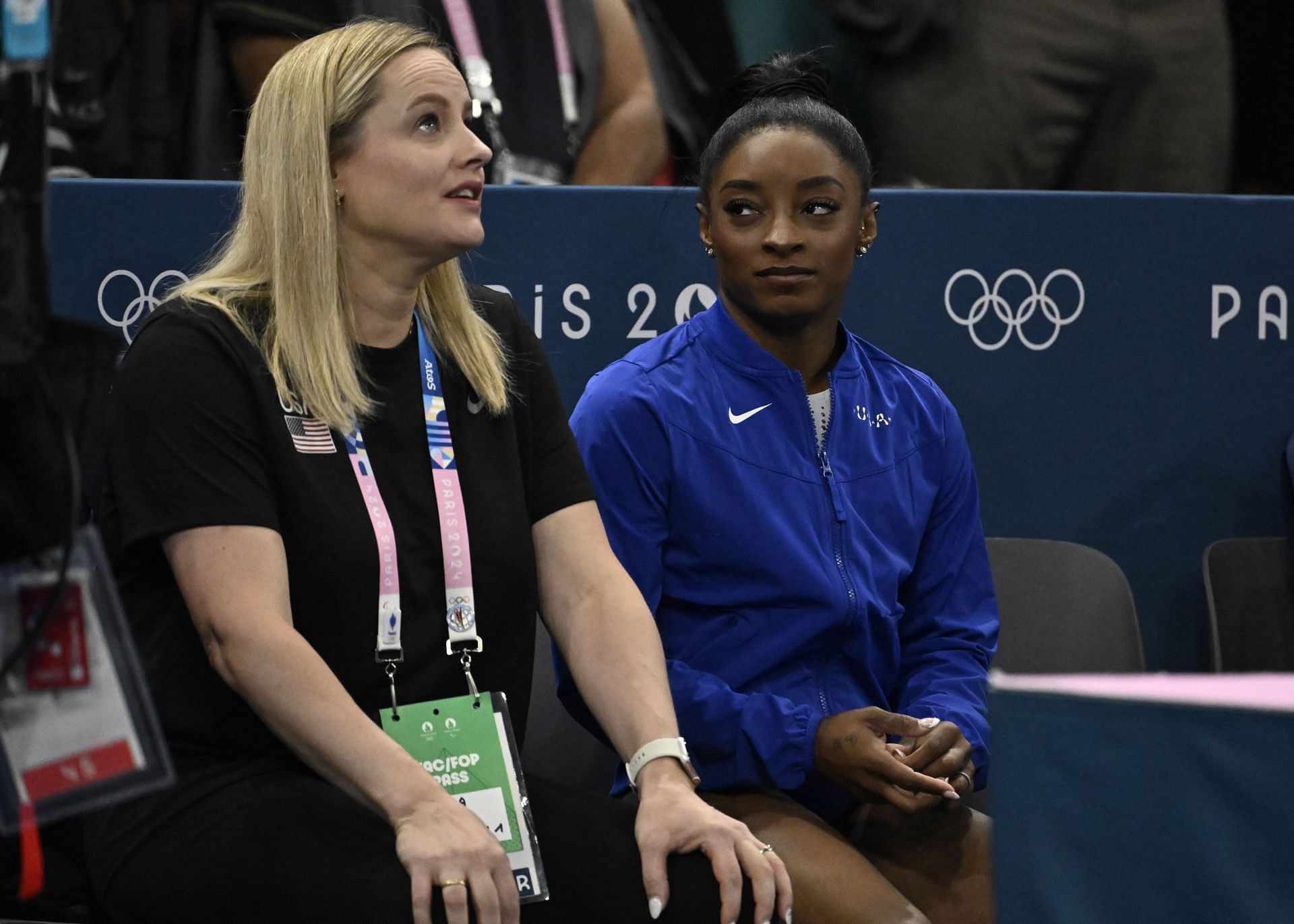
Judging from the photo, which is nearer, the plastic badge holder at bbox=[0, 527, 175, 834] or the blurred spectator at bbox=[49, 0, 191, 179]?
the plastic badge holder at bbox=[0, 527, 175, 834]

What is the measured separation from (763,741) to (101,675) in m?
1.13

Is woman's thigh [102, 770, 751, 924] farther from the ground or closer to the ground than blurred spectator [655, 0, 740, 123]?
closer to the ground

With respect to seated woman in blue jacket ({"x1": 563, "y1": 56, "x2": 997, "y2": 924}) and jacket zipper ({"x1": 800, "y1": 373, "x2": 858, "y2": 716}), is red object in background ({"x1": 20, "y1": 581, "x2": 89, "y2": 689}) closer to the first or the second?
seated woman in blue jacket ({"x1": 563, "y1": 56, "x2": 997, "y2": 924})

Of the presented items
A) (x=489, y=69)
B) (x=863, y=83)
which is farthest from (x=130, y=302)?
(x=863, y=83)

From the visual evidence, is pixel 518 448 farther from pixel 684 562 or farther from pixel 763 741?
pixel 763 741

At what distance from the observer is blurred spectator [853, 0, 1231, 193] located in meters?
3.87

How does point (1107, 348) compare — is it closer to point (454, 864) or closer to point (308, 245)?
point (308, 245)

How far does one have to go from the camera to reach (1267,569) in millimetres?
3246

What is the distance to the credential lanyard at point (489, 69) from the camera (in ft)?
11.3

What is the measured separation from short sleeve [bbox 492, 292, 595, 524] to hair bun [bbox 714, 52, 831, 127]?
0.64 m

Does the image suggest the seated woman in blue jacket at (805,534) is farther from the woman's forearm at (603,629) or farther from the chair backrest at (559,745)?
the chair backrest at (559,745)

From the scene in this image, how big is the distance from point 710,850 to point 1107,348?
1.66m

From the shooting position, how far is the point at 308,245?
2.29 m

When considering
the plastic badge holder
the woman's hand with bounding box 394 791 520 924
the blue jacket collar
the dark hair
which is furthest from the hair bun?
the plastic badge holder
